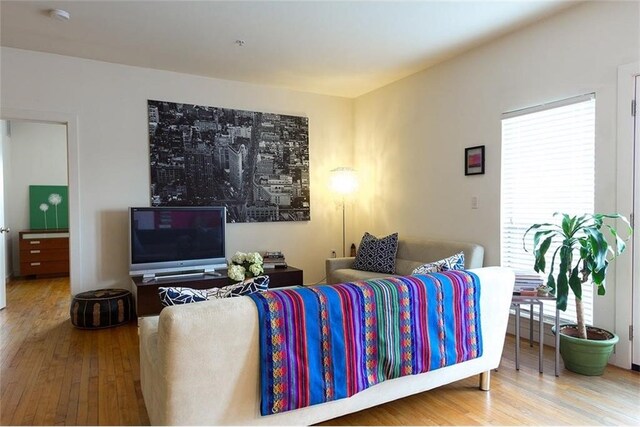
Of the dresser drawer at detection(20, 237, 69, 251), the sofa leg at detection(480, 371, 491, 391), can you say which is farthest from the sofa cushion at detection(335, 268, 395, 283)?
the dresser drawer at detection(20, 237, 69, 251)

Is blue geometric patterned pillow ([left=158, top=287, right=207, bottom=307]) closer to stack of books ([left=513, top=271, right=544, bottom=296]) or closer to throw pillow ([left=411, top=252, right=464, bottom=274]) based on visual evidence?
throw pillow ([left=411, top=252, right=464, bottom=274])

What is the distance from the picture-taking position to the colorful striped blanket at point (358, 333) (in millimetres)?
1671

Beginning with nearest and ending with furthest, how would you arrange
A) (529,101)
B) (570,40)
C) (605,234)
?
(605,234), (570,40), (529,101)

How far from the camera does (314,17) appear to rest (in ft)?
10.1

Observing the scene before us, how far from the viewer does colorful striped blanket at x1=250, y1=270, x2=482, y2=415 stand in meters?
1.67

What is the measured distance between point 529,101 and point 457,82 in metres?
0.85

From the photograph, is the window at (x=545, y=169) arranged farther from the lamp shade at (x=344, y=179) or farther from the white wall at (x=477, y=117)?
the lamp shade at (x=344, y=179)

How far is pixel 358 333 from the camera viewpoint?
1843mm

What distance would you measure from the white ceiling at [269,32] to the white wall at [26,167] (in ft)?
10.7

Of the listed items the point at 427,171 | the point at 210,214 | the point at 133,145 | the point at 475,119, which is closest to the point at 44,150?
the point at 133,145

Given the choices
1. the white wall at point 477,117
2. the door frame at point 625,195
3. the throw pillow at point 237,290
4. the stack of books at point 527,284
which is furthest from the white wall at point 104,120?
the door frame at point 625,195

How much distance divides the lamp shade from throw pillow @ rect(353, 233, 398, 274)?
3.25ft

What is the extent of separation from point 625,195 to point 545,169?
0.63m

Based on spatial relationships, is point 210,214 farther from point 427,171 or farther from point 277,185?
point 427,171
